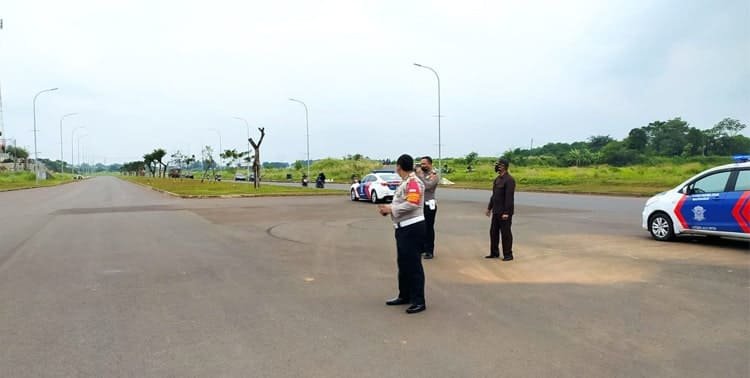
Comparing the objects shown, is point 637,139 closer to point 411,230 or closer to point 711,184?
point 711,184

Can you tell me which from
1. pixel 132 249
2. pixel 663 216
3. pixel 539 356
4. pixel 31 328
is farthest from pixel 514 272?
pixel 132 249

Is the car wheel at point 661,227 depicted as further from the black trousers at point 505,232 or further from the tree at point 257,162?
the tree at point 257,162

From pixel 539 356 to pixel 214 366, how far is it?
256 cm

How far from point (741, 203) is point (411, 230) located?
22.6ft

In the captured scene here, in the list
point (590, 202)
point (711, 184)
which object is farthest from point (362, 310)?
point (590, 202)

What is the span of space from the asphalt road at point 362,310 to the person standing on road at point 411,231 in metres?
0.26

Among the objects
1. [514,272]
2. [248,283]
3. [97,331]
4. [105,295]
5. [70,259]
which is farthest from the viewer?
[70,259]

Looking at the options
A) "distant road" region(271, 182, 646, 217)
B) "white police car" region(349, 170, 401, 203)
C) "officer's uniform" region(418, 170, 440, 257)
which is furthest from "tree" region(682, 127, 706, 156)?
"officer's uniform" region(418, 170, 440, 257)

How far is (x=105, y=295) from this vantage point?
6211 mm

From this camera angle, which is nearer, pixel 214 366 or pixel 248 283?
pixel 214 366

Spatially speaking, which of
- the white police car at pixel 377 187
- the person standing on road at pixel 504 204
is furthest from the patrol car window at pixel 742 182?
the white police car at pixel 377 187

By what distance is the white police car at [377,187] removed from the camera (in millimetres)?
22734

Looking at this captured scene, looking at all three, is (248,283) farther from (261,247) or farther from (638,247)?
(638,247)

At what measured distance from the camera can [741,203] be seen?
9.08 metres
